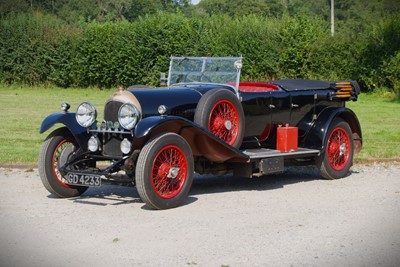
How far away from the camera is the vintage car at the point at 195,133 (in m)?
8.05

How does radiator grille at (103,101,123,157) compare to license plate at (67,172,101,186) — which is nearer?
license plate at (67,172,101,186)

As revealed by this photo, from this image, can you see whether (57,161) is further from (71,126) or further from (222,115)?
(222,115)

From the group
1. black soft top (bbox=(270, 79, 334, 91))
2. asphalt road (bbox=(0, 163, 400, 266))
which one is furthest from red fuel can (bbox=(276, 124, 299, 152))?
black soft top (bbox=(270, 79, 334, 91))

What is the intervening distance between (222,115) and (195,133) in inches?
20.6

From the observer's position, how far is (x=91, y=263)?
566cm

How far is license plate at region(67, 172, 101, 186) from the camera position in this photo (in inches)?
314

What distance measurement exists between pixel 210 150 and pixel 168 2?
278 ft

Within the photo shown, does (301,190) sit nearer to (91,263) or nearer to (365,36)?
(91,263)

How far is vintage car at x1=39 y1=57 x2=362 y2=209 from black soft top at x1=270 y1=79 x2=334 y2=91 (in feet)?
0.06

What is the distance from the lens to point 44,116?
19984mm

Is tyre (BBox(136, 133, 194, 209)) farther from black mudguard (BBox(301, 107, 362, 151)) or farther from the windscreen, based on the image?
black mudguard (BBox(301, 107, 362, 151))

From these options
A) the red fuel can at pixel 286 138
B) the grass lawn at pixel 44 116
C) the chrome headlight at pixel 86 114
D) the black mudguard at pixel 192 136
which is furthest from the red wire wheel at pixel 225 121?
the grass lawn at pixel 44 116

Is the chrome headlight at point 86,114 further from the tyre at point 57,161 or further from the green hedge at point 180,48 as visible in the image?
the green hedge at point 180,48

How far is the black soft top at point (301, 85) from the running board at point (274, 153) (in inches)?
35.4
